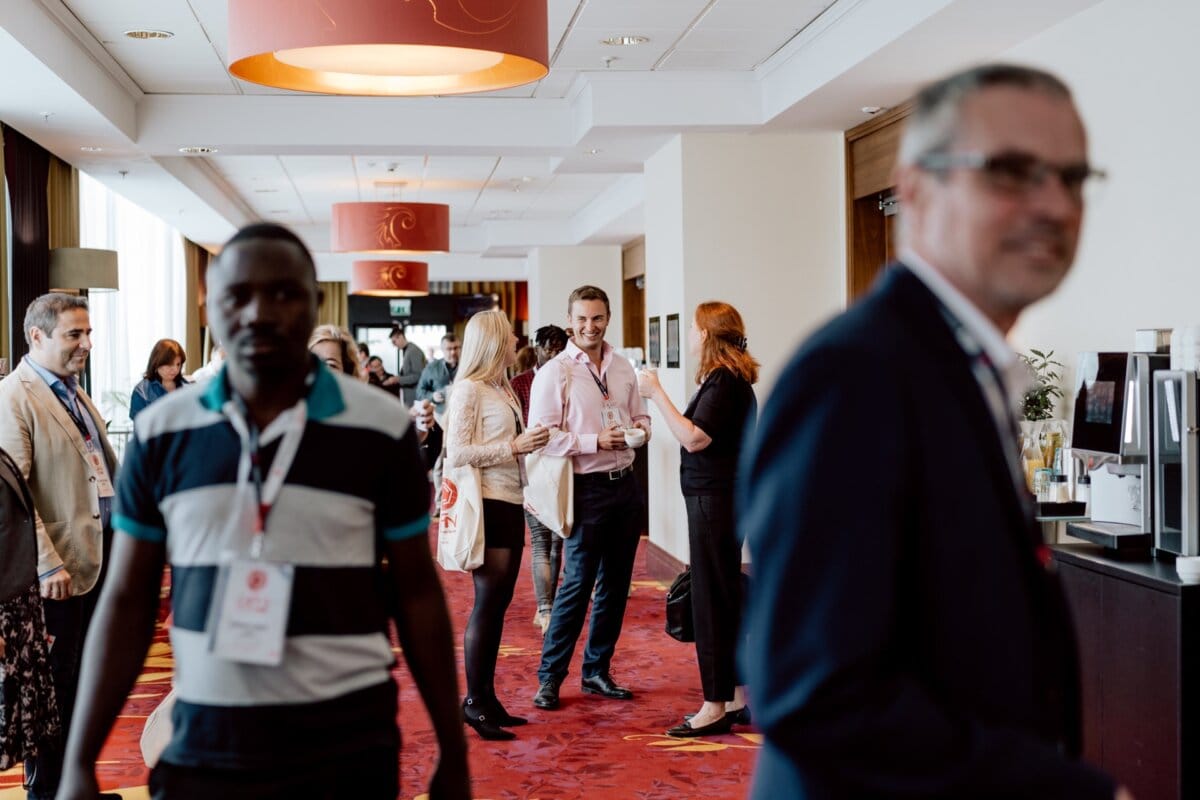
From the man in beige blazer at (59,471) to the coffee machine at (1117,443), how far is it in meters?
3.11

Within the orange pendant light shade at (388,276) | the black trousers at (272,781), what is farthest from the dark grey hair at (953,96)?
the orange pendant light shade at (388,276)

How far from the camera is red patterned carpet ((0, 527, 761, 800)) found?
420 centimetres

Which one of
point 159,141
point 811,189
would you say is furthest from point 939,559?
point 159,141

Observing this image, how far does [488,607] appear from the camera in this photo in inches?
183

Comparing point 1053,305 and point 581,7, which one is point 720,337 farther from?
point 581,7

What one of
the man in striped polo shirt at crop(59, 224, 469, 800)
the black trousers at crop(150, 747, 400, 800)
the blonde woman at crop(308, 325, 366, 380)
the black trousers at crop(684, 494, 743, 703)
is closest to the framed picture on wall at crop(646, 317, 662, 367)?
the blonde woman at crop(308, 325, 366, 380)

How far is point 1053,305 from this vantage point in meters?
5.83

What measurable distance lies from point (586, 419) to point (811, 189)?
4.05m

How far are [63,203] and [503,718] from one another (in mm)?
6831

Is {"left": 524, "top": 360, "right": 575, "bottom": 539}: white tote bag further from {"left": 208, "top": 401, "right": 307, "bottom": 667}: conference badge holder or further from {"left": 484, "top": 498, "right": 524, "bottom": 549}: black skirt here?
{"left": 208, "top": 401, "right": 307, "bottom": 667}: conference badge holder


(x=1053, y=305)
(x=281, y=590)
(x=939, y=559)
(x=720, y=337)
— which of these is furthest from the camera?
(x=1053, y=305)

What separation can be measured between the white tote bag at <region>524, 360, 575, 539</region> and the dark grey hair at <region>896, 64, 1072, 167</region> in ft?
12.5

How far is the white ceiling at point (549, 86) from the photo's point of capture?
250 inches

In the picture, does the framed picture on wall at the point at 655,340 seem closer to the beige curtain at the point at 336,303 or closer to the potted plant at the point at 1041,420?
the potted plant at the point at 1041,420
